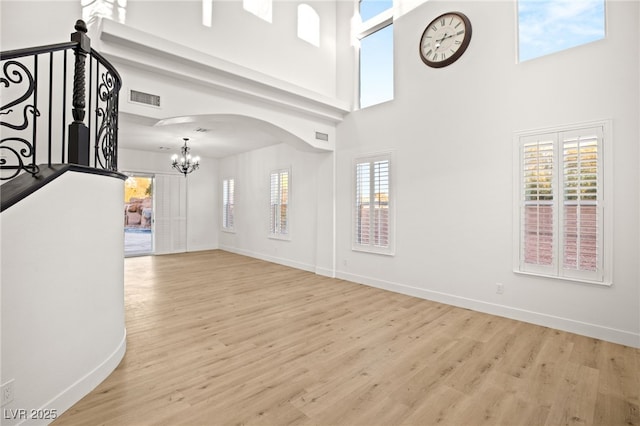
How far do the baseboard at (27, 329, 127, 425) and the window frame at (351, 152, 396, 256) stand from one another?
387 centimetres

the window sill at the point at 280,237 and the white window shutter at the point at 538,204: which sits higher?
the white window shutter at the point at 538,204

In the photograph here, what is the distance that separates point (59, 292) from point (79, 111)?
1.28 meters

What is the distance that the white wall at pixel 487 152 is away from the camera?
321cm

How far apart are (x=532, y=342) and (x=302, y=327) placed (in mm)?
2411

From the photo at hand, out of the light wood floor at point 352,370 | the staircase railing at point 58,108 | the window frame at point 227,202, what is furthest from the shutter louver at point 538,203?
the window frame at point 227,202

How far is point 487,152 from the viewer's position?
4.12m

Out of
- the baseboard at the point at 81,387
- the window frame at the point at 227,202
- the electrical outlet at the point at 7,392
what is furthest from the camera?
the window frame at the point at 227,202

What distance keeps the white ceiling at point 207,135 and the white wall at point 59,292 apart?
2.34 metres

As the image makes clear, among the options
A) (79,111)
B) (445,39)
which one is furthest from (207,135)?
(445,39)

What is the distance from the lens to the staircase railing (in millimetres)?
2037

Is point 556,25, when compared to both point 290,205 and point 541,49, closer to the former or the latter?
point 541,49

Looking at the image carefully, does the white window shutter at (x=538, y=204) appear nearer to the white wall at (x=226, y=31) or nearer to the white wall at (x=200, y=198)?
the white wall at (x=226, y=31)

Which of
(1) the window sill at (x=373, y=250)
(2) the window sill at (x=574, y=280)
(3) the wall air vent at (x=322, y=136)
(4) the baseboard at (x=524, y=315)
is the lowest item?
(4) the baseboard at (x=524, y=315)

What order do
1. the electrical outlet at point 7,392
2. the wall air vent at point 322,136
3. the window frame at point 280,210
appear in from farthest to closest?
the window frame at point 280,210
the wall air vent at point 322,136
the electrical outlet at point 7,392
